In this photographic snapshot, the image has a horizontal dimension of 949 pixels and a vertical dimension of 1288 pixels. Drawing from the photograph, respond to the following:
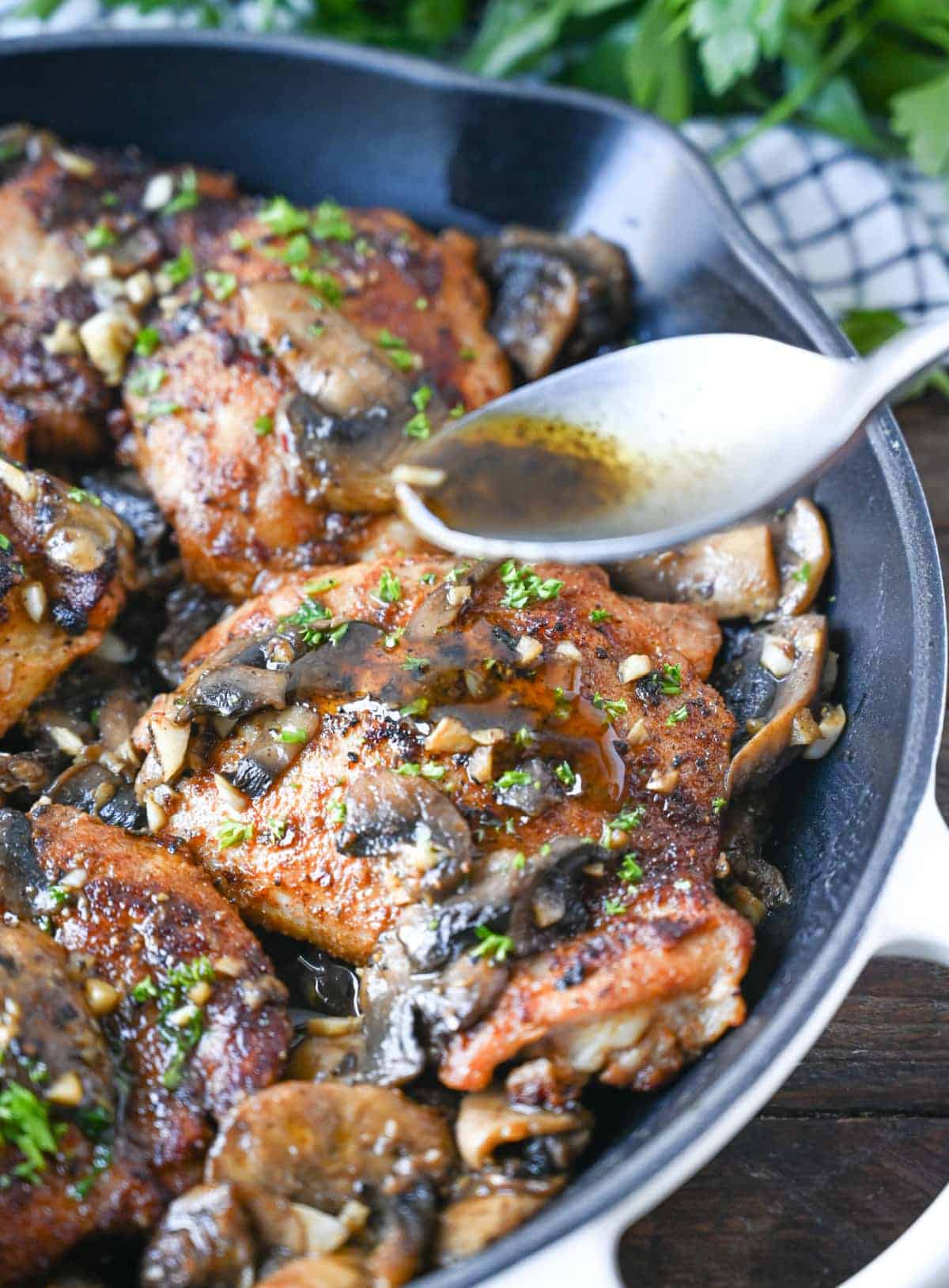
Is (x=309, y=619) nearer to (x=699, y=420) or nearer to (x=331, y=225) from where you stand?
(x=699, y=420)

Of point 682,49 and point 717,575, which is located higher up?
point 682,49

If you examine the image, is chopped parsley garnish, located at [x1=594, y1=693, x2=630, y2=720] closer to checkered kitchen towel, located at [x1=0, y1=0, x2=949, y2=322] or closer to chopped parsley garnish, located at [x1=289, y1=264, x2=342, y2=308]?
chopped parsley garnish, located at [x1=289, y1=264, x2=342, y2=308]

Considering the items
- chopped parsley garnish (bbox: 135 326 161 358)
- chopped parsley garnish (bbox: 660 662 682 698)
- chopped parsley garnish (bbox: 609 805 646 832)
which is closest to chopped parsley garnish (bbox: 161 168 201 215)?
chopped parsley garnish (bbox: 135 326 161 358)

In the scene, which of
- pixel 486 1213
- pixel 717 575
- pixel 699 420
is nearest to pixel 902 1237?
pixel 486 1213

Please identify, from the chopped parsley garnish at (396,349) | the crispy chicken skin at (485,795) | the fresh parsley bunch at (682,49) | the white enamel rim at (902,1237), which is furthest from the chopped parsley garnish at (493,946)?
the fresh parsley bunch at (682,49)

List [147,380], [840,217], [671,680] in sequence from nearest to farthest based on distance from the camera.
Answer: [671,680] → [147,380] → [840,217]

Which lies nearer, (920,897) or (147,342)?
(920,897)
